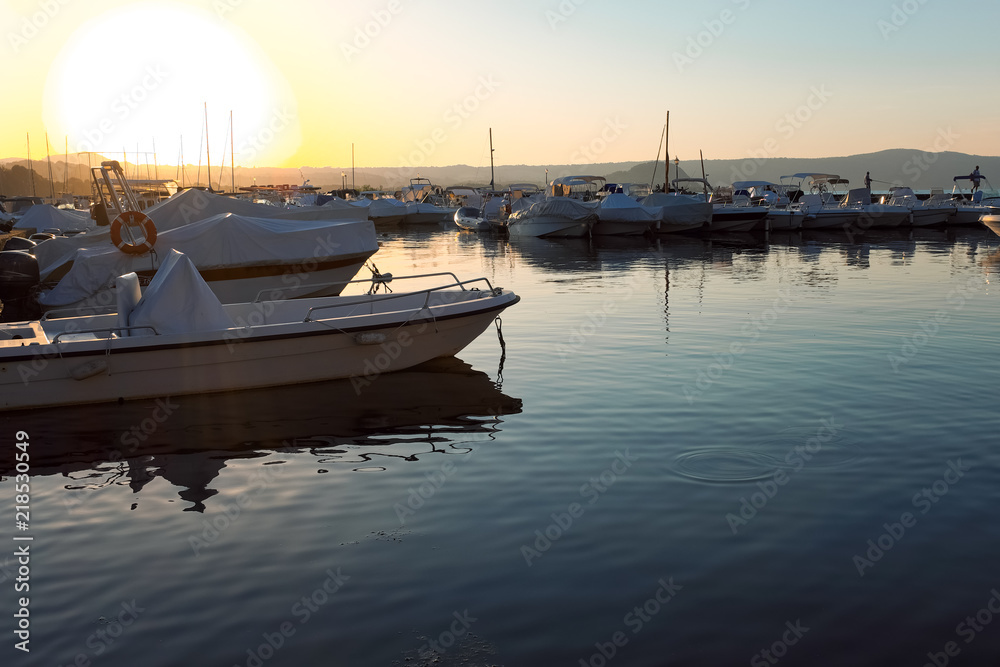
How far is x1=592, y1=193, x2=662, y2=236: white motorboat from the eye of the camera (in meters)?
58.1

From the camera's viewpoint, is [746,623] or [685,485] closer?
[746,623]

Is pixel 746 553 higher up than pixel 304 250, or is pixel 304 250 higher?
pixel 304 250

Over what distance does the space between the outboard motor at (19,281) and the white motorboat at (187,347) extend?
33.6 feet

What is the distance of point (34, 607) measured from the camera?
263 inches

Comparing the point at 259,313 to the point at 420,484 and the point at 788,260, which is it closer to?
the point at 420,484

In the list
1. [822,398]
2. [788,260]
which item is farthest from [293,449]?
[788,260]

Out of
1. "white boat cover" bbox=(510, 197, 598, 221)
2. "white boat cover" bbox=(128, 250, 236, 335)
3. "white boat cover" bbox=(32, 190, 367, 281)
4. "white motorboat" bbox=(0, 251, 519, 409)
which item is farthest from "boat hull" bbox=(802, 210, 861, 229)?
"white boat cover" bbox=(128, 250, 236, 335)

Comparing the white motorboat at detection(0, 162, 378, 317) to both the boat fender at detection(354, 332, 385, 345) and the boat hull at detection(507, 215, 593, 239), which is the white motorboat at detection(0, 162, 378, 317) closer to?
the boat fender at detection(354, 332, 385, 345)

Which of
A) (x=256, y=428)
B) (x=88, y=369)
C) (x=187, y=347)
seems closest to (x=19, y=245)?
(x=88, y=369)

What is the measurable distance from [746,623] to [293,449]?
6716mm

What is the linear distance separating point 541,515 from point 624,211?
5165 cm

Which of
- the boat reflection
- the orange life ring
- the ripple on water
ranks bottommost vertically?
the boat reflection

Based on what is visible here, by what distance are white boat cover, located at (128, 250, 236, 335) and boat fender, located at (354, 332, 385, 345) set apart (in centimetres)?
205

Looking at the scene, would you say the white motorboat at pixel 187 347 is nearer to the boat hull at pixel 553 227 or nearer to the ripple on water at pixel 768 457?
the ripple on water at pixel 768 457
